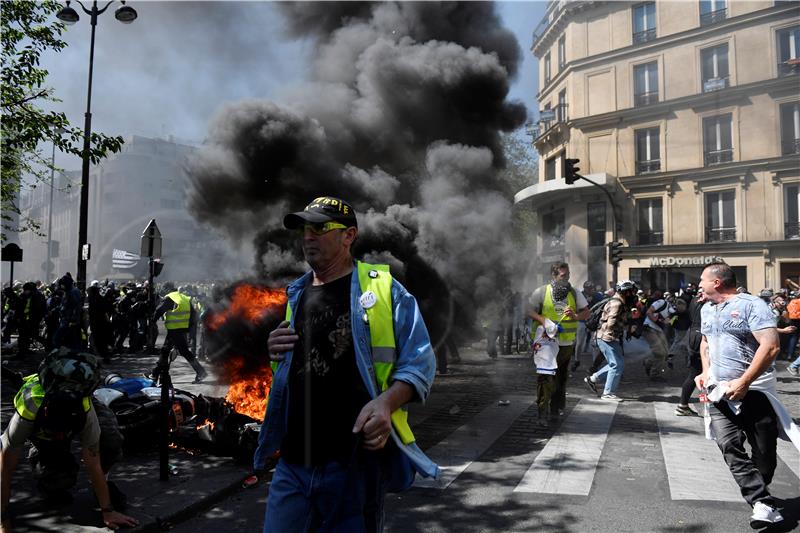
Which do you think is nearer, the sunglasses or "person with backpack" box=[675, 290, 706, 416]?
the sunglasses

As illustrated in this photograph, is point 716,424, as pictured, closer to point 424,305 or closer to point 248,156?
point 424,305

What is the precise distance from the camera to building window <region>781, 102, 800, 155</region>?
1413 cm

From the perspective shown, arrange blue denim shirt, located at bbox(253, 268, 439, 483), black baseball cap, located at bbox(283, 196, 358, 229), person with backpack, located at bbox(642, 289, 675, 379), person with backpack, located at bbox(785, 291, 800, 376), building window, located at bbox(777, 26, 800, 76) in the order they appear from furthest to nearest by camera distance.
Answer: building window, located at bbox(777, 26, 800, 76), person with backpack, located at bbox(785, 291, 800, 376), person with backpack, located at bbox(642, 289, 675, 379), black baseball cap, located at bbox(283, 196, 358, 229), blue denim shirt, located at bbox(253, 268, 439, 483)

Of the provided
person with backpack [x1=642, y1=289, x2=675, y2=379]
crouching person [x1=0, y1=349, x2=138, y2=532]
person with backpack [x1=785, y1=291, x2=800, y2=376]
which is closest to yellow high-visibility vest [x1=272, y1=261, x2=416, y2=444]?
crouching person [x1=0, y1=349, x2=138, y2=532]

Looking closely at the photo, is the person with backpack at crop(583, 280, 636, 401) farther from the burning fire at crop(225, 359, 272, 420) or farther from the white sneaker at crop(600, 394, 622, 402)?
the burning fire at crop(225, 359, 272, 420)

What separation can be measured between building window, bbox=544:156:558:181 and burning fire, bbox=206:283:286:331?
19710 millimetres

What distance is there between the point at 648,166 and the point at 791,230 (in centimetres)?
468

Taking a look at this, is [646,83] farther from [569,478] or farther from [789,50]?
[569,478]

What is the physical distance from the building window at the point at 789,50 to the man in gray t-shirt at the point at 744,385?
13164 mm

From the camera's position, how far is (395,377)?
1730 mm

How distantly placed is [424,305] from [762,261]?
13.2 m

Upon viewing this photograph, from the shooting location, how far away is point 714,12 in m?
13.8

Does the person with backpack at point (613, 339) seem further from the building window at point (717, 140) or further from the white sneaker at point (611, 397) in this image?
the building window at point (717, 140)

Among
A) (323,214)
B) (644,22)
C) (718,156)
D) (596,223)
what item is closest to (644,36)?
(644,22)
